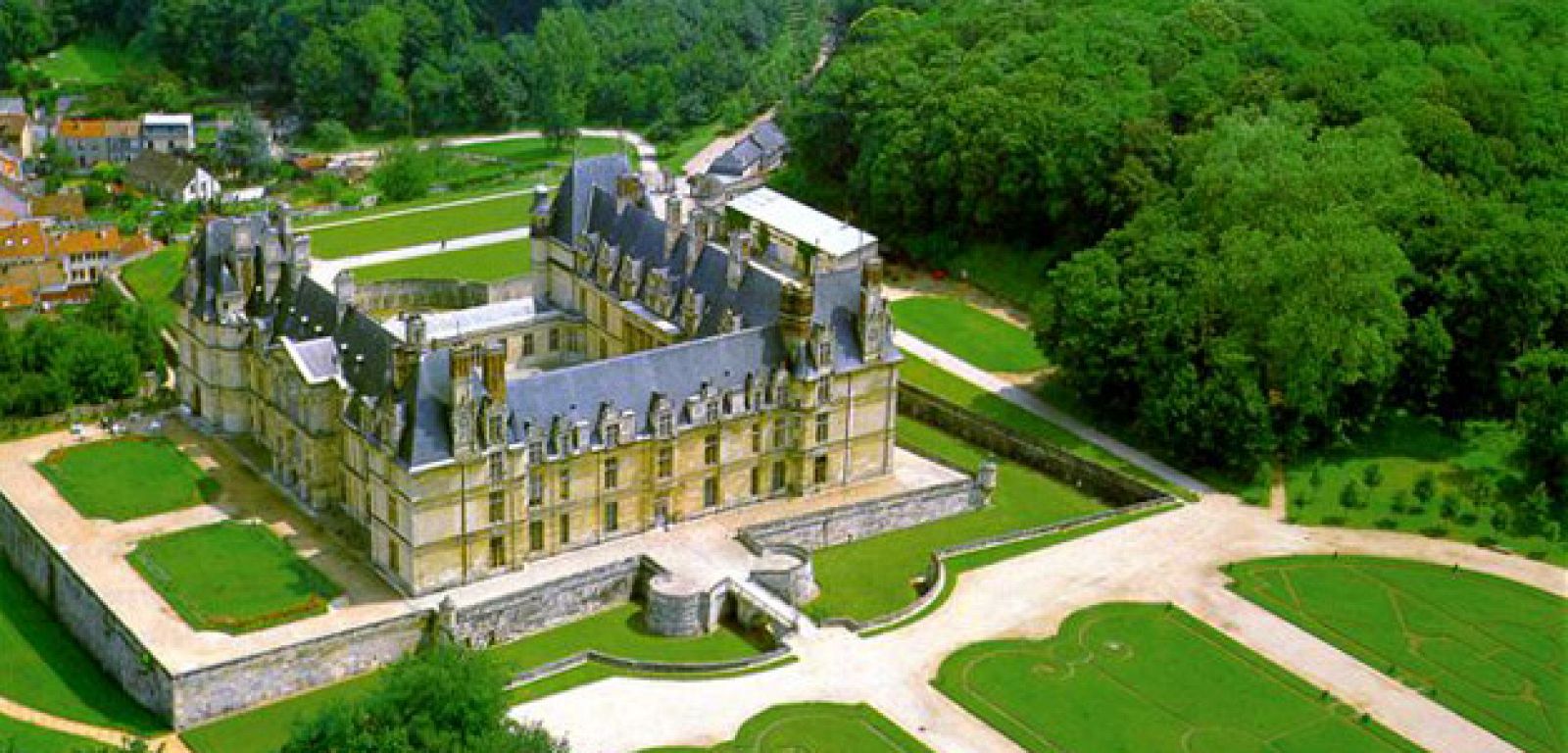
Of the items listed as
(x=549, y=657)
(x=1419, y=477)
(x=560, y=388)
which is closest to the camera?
(x=549, y=657)

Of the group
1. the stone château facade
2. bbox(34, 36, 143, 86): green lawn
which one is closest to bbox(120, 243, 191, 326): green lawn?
the stone château facade

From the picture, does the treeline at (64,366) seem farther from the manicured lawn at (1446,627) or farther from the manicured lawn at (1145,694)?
the manicured lawn at (1446,627)

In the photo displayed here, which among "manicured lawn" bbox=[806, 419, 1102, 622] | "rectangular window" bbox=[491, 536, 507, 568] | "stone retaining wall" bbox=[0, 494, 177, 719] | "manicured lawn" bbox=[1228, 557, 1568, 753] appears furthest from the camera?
"manicured lawn" bbox=[806, 419, 1102, 622]

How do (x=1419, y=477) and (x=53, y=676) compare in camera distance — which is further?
(x=1419, y=477)

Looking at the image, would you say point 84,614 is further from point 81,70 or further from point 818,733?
point 81,70

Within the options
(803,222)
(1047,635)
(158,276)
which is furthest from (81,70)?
(1047,635)

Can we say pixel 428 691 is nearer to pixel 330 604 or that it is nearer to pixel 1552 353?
pixel 330 604

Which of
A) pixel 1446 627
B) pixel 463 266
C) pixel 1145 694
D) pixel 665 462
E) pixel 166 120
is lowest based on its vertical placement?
pixel 1145 694

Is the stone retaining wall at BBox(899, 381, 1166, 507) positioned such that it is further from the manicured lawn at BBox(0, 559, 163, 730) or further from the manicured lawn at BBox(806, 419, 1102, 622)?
the manicured lawn at BBox(0, 559, 163, 730)
